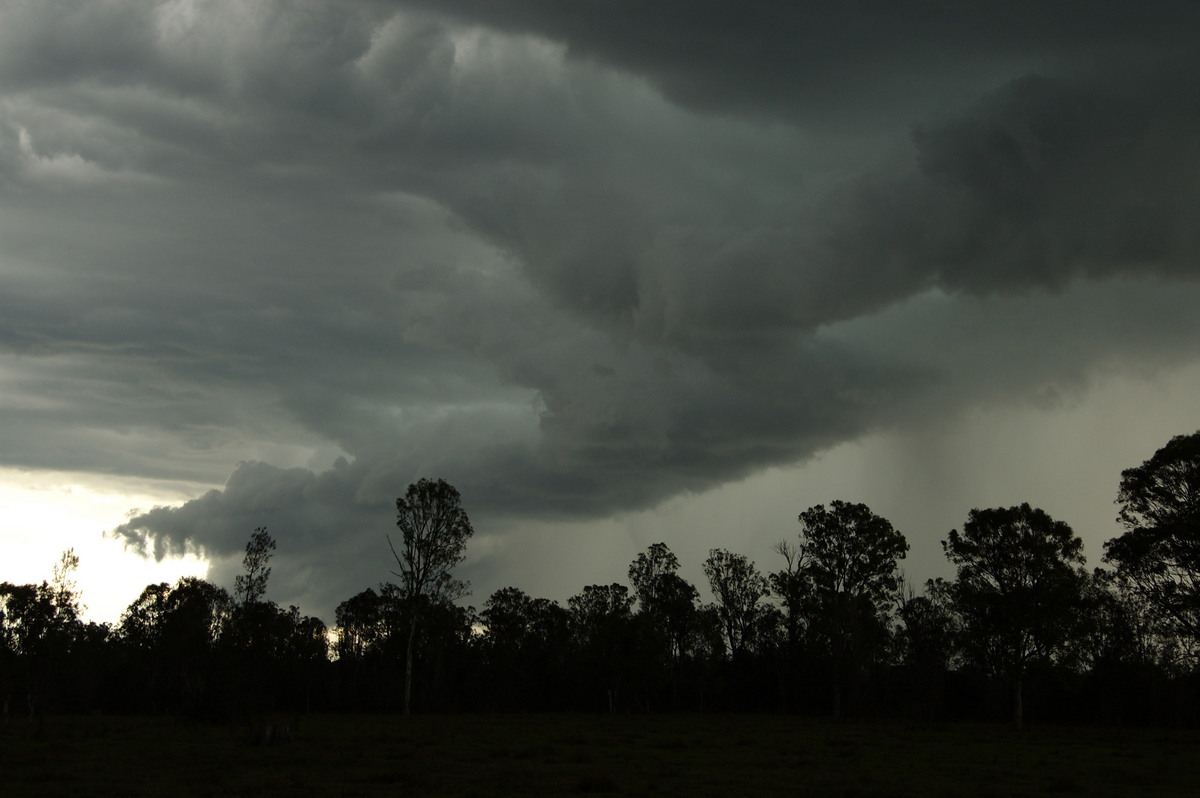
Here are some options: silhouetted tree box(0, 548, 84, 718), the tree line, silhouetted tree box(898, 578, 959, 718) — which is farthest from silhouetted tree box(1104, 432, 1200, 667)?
silhouetted tree box(0, 548, 84, 718)

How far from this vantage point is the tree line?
201 feet

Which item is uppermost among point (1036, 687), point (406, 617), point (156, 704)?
point (406, 617)

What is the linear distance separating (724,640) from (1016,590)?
165 ft

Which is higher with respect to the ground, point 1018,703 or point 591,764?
point 591,764

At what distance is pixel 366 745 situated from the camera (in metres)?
45.1

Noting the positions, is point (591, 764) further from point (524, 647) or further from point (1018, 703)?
point (524, 647)

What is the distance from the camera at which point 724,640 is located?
4638 inches

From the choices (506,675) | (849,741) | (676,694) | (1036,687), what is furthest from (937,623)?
(849,741)

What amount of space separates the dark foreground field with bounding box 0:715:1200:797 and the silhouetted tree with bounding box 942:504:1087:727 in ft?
49.2

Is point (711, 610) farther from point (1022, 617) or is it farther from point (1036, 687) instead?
point (1022, 617)

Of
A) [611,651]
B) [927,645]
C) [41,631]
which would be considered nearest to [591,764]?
[41,631]

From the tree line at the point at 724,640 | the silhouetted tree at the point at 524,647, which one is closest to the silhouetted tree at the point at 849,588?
the tree line at the point at 724,640

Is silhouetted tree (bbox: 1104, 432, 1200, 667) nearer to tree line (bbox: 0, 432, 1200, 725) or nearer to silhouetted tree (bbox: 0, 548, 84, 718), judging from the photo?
tree line (bbox: 0, 432, 1200, 725)

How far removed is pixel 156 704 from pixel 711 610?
75.4m
